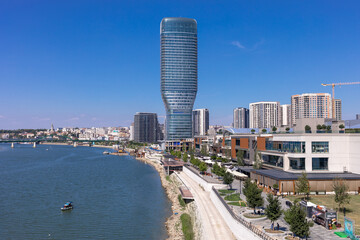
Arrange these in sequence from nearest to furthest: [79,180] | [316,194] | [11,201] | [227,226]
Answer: [227,226] < [316,194] < [11,201] < [79,180]

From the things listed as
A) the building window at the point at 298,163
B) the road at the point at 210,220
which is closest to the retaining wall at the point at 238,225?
the road at the point at 210,220

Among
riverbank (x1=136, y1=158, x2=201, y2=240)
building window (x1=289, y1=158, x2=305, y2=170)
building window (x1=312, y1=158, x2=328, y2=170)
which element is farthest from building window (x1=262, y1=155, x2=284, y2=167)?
riverbank (x1=136, y1=158, x2=201, y2=240)

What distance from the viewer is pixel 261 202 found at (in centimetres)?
3316

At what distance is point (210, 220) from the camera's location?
116ft

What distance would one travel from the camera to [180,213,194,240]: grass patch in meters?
37.3

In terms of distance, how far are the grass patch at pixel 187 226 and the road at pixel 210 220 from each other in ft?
8.07

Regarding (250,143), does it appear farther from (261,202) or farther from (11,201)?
(11,201)

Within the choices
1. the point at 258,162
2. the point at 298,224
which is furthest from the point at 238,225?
the point at 258,162

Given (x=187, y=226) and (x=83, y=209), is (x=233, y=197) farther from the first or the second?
(x=83, y=209)

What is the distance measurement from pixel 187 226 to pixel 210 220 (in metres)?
6.77

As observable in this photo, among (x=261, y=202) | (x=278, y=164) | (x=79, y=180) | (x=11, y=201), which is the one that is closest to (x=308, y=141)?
(x=278, y=164)

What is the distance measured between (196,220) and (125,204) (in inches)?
823

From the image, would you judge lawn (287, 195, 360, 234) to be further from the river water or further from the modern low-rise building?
the river water

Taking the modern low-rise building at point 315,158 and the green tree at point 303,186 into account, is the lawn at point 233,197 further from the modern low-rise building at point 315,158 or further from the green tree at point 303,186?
the green tree at point 303,186
